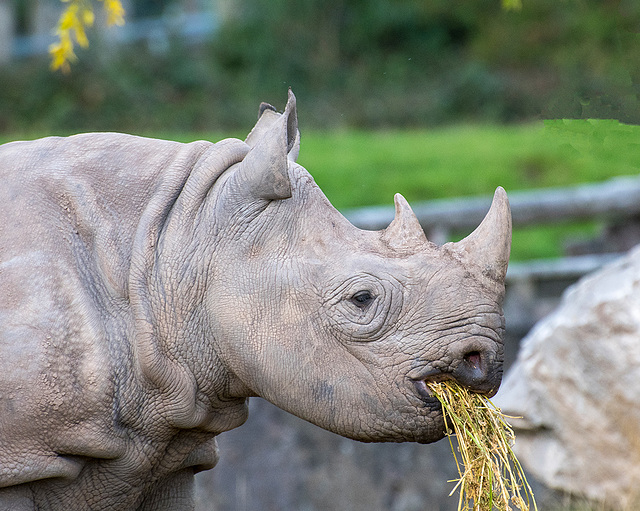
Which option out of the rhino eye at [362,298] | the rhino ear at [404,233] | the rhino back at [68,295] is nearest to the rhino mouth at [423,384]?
the rhino eye at [362,298]

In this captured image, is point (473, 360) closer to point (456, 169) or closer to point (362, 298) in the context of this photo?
point (362, 298)

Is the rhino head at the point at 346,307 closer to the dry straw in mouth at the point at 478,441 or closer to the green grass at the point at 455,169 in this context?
the dry straw in mouth at the point at 478,441

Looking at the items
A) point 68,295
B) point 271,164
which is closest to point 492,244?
point 271,164

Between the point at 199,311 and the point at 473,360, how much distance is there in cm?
85

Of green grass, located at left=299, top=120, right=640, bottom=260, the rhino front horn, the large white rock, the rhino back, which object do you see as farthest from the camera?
green grass, located at left=299, top=120, right=640, bottom=260

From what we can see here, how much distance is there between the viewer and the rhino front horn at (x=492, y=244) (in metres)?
2.80

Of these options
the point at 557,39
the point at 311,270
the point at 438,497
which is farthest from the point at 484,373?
the point at 557,39

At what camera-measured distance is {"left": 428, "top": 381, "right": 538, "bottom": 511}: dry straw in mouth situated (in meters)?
2.73

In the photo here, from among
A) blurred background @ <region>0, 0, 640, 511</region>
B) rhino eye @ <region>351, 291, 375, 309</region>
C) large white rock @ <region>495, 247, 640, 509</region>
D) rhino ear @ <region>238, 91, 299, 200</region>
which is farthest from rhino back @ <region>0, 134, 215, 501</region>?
large white rock @ <region>495, 247, 640, 509</region>

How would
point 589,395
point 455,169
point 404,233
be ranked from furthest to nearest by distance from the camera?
point 455,169 → point 589,395 → point 404,233

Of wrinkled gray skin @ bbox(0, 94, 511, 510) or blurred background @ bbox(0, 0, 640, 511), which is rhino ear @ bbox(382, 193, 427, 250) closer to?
wrinkled gray skin @ bbox(0, 94, 511, 510)

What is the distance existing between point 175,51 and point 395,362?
17380mm

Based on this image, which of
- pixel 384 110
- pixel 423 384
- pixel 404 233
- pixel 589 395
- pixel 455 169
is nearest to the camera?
pixel 423 384

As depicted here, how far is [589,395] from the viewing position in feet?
16.4
